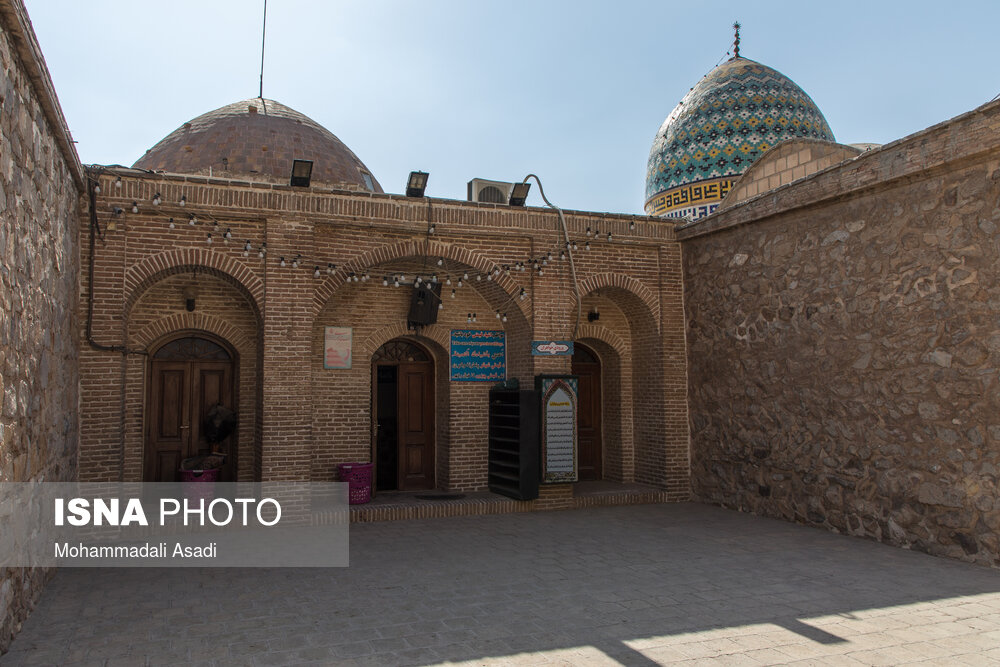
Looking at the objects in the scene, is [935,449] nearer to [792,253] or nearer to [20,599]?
[792,253]

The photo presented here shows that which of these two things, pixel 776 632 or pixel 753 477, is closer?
pixel 776 632

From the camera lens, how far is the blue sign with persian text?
10.9 meters

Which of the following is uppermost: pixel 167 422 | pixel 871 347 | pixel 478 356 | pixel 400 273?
pixel 400 273

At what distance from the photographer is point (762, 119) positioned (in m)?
15.0

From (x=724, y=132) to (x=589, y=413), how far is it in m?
6.80

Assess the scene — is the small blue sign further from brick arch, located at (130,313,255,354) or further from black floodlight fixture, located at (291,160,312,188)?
brick arch, located at (130,313,255,354)

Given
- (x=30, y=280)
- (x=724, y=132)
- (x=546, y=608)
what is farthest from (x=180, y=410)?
(x=724, y=132)

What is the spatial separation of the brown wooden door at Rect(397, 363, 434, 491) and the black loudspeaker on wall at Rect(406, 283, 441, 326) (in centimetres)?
101

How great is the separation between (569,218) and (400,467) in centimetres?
→ 439

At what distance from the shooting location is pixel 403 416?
11.1m

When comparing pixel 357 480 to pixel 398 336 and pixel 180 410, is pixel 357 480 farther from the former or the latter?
pixel 180 410

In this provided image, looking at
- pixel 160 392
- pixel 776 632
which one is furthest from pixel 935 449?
pixel 160 392

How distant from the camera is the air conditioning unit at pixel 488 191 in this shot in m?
10.8

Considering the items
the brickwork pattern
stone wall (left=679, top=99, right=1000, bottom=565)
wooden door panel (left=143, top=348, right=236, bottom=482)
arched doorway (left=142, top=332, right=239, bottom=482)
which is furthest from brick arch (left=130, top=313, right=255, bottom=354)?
stone wall (left=679, top=99, right=1000, bottom=565)
